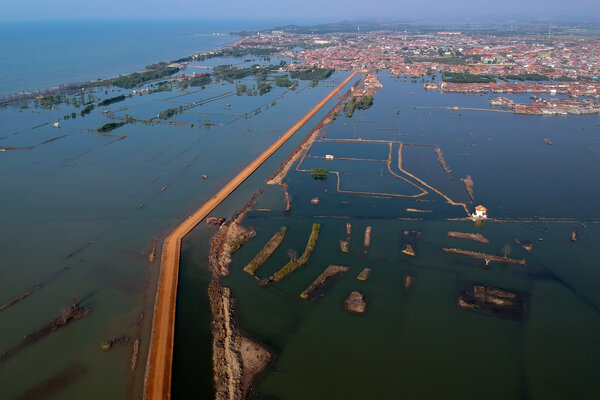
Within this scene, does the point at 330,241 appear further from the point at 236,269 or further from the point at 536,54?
the point at 536,54

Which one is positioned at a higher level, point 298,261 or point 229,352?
point 298,261

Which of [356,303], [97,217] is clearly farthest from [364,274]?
[97,217]

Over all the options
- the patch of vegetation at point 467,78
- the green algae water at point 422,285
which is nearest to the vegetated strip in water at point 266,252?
the green algae water at point 422,285

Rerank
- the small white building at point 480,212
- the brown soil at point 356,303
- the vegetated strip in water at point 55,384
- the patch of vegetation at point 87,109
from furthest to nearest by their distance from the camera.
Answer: the patch of vegetation at point 87,109
the small white building at point 480,212
the brown soil at point 356,303
the vegetated strip in water at point 55,384

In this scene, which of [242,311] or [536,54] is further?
[536,54]

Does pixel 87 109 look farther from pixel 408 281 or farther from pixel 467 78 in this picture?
pixel 467 78

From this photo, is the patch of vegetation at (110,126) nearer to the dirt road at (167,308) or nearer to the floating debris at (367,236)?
the dirt road at (167,308)

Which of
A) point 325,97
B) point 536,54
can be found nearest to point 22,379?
point 325,97
